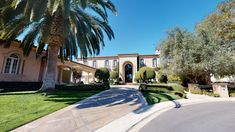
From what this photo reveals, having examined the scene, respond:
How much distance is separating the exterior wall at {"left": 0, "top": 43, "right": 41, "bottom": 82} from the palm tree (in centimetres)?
143

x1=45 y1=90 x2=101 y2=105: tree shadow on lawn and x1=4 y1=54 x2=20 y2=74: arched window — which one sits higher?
x1=4 y1=54 x2=20 y2=74: arched window

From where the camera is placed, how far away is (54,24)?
11.3 meters

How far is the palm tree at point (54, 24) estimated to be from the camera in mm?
9227

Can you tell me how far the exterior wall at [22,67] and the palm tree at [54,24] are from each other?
143 cm

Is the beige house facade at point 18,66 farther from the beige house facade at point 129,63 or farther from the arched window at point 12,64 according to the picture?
the beige house facade at point 129,63

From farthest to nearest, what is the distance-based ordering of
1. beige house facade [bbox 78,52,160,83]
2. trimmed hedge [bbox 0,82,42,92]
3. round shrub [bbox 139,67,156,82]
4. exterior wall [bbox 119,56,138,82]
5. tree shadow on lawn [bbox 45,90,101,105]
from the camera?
1. beige house facade [bbox 78,52,160,83]
2. exterior wall [bbox 119,56,138,82]
3. round shrub [bbox 139,67,156,82]
4. trimmed hedge [bbox 0,82,42,92]
5. tree shadow on lawn [bbox 45,90,101,105]

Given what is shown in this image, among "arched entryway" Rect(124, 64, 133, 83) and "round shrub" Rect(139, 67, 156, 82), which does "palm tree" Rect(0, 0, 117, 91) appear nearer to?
"round shrub" Rect(139, 67, 156, 82)

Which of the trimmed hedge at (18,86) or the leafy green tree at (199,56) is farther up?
the leafy green tree at (199,56)

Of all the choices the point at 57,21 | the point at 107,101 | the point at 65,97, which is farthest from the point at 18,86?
the point at 107,101

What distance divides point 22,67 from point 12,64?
1.07 m

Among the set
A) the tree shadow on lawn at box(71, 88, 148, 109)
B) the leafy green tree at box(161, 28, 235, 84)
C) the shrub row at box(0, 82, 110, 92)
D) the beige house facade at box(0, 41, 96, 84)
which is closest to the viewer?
the tree shadow on lawn at box(71, 88, 148, 109)

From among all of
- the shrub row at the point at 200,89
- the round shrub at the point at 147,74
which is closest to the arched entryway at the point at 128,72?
the round shrub at the point at 147,74

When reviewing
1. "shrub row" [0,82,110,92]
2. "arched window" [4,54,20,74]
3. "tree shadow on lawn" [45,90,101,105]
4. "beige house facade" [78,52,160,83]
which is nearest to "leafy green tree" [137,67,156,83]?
"beige house facade" [78,52,160,83]

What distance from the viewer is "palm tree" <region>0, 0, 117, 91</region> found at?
9.23m
